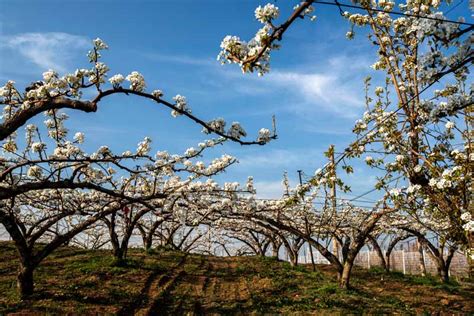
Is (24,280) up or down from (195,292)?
up

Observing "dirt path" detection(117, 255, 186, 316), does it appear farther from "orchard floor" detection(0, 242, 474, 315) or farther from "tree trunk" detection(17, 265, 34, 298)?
"tree trunk" detection(17, 265, 34, 298)

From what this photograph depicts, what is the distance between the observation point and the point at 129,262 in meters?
20.6

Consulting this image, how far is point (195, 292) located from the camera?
55.2ft

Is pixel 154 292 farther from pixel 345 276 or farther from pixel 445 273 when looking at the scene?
pixel 445 273

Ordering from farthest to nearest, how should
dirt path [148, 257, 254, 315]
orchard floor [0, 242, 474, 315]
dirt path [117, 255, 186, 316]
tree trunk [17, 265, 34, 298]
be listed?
dirt path [148, 257, 254, 315]
orchard floor [0, 242, 474, 315]
dirt path [117, 255, 186, 316]
tree trunk [17, 265, 34, 298]

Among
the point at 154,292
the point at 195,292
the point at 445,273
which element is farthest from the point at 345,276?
the point at 445,273

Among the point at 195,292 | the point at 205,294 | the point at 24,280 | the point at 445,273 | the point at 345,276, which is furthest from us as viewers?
the point at 445,273

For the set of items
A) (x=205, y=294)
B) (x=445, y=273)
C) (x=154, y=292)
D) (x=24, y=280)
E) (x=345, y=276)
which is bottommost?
(x=445, y=273)

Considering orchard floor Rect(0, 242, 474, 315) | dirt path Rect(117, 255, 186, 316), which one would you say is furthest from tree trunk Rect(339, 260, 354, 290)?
dirt path Rect(117, 255, 186, 316)

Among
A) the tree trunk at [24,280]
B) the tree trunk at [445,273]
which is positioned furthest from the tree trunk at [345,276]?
the tree trunk at [24,280]

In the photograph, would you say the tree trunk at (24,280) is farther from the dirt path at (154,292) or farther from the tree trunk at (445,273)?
the tree trunk at (445,273)

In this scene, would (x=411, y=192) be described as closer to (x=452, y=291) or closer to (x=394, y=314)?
(x=394, y=314)

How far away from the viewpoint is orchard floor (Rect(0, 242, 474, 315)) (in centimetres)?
1372

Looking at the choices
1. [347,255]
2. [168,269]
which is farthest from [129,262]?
[347,255]
